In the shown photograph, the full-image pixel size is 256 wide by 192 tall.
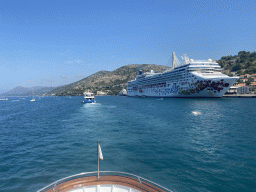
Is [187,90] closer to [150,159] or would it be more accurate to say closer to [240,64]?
[150,159]

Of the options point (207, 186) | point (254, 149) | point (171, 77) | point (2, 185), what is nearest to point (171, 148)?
point (207, 186)

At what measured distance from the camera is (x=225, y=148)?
14797 mm

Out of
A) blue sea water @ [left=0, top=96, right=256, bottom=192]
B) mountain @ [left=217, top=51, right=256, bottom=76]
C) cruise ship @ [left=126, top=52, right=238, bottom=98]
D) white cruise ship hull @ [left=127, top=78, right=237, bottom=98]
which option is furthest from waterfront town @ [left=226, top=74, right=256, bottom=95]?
blue sea water @ [left=0, top=96, right=256, bottom=192]

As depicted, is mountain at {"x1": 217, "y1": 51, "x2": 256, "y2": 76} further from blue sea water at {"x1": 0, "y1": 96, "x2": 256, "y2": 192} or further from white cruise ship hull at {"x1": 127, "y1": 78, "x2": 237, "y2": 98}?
blue sea water at {"x1": 0, "y1": 96, "x2": 256, "y2": 192}

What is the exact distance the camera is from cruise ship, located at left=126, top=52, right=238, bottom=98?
2581 inches

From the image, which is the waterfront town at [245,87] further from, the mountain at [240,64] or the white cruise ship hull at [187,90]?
the white cruise ship hull at [187,90]

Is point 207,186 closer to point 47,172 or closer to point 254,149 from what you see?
point 254,149

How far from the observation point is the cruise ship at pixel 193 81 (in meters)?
65.6

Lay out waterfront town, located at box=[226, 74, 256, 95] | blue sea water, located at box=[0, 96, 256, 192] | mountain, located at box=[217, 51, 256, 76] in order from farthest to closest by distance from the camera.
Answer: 1. mountain, located at box=[217, 51, 256, 76]
2. waterfront town, located at box=[226, 74, 256, 95]
3. blue sea water, located at box=[0, 96, 256, 192]

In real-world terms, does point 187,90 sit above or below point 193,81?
below

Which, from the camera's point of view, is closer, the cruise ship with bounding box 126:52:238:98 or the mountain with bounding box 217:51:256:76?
the cruise ship with bounding box 126:52:238:98

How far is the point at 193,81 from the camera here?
73.2 meters

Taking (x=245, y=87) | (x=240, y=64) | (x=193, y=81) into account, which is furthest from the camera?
(x=240, y=64)

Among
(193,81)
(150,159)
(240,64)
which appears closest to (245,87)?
(193,81)
